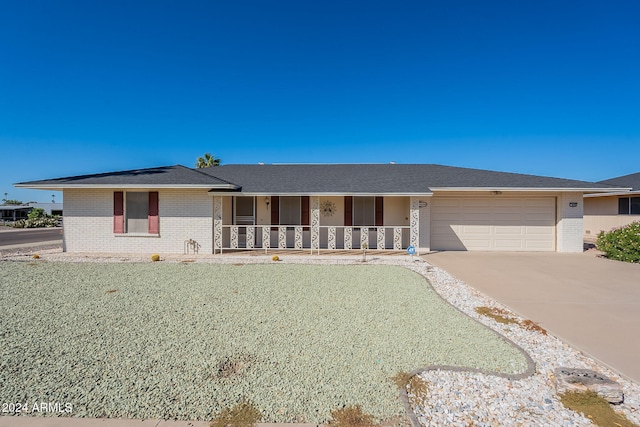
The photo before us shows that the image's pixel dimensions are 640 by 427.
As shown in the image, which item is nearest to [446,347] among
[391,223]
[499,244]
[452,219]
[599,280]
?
[599,280]

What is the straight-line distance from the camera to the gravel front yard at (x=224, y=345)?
8.85 feet

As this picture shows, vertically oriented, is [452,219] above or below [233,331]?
above

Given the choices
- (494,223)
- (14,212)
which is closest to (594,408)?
(494,223)

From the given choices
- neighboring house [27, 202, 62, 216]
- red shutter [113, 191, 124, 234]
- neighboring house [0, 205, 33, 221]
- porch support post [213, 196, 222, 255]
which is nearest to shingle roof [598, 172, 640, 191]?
porch support post [213, 196, 222, 255]

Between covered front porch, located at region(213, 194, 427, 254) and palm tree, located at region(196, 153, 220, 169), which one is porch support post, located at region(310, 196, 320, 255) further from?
palm tree, located at region(196, 153, 220, 169)

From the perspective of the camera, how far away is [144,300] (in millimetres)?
5504

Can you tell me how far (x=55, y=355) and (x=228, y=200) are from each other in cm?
891

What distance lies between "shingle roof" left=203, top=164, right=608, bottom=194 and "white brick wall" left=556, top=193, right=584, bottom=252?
634 mm

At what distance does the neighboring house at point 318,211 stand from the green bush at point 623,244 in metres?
1.27

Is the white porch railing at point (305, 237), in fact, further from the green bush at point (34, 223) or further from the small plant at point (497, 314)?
the green bush at point (34, 223)

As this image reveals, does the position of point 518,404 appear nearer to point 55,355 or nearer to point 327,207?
point 55,355

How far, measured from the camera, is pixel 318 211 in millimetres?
10766

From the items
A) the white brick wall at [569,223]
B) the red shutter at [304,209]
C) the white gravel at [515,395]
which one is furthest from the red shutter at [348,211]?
the white brick wall at [569,223]

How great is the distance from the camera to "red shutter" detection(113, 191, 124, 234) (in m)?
11.0
